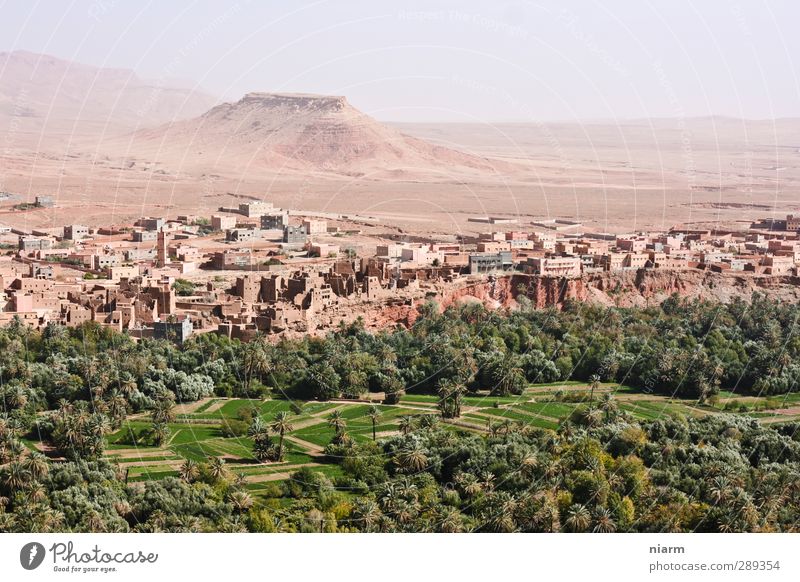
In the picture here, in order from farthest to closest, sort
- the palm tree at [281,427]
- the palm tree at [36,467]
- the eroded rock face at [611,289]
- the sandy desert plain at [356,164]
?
1. the sandy desert plain at [356,164]
2. the eroded rock face at [611,289]
3. the palm tree at [281,427]
4. the palm tree at [36,467]

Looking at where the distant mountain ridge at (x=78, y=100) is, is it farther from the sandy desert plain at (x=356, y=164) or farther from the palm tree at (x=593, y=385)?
the palm tree at (x=593, y=385)

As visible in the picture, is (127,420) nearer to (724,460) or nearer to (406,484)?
(406,484)

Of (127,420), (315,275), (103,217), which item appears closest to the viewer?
(127,420)

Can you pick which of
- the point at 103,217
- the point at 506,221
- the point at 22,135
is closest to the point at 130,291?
the point at 103,217

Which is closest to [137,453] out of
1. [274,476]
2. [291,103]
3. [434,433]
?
[274,476]

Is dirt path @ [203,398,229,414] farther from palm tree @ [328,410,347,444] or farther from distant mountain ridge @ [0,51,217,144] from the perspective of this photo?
distant mountain ridge @ [0,51,217,144]
